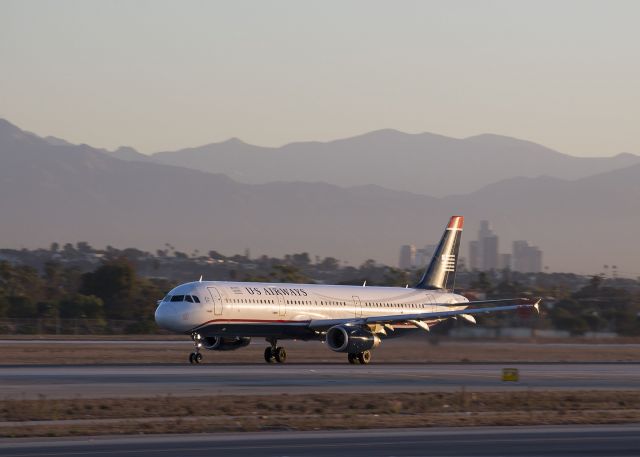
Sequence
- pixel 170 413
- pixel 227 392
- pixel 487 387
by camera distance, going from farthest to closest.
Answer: pixel 487 387, pixel 227 392, pixel 170 413

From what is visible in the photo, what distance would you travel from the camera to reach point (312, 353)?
5825cm

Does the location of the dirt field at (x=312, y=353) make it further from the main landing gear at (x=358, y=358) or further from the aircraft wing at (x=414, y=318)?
the main landing gear at (x=358, y=358)

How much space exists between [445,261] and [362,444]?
40070 millimetres

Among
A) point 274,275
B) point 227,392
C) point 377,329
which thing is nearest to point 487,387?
point 227,392

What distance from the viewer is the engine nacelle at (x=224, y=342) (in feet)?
164

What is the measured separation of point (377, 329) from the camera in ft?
173

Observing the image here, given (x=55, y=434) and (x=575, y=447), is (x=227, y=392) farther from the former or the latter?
(x=575, y=447)

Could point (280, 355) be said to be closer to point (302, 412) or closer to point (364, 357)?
point (364, 357)

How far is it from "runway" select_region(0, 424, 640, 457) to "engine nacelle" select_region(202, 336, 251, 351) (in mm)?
25819

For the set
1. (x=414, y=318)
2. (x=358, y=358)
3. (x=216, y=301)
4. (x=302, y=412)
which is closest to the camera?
(x=302, y=412)

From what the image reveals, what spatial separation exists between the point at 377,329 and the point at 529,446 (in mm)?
30723

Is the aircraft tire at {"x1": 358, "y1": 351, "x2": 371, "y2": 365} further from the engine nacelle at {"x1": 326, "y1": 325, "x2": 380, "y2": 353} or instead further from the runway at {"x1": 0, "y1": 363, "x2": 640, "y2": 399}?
the runway at {"x1": 0, "y1": 363, "x2": 640, "y2": 399}

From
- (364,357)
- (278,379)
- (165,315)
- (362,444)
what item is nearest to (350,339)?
(364,357)

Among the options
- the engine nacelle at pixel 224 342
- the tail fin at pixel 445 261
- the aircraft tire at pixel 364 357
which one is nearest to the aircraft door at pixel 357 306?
the aircraft tire at pixel 364 357
